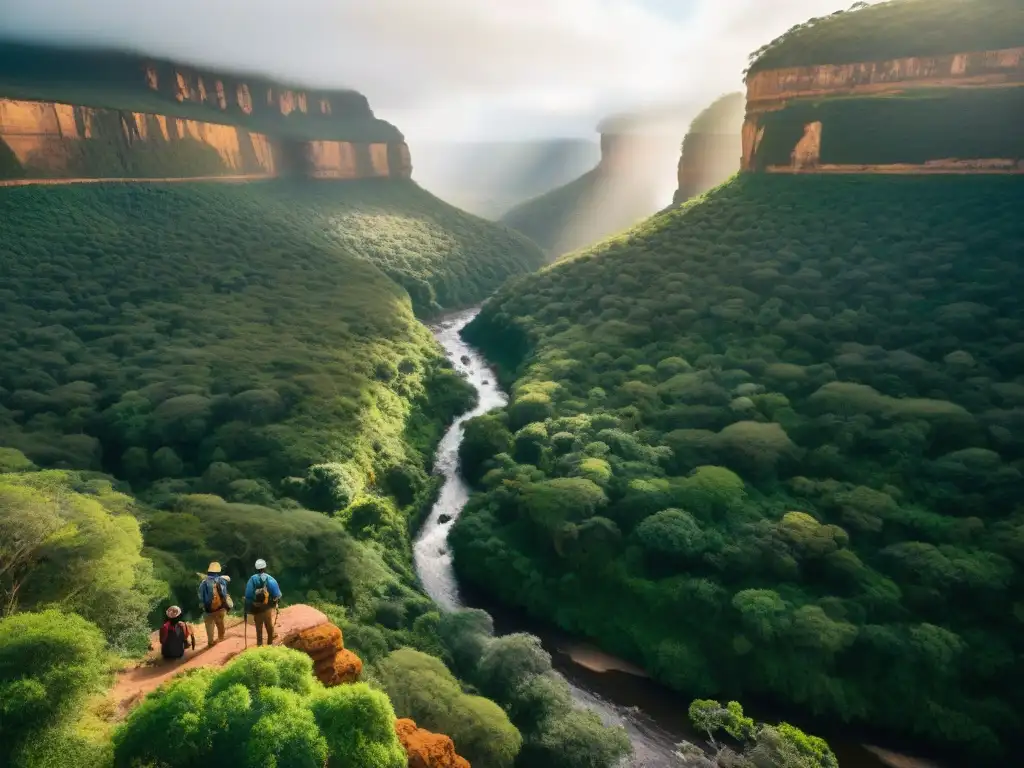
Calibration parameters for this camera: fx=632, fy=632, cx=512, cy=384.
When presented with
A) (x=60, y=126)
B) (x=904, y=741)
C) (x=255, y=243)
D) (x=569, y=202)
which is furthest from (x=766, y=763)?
(x=569, y=202)

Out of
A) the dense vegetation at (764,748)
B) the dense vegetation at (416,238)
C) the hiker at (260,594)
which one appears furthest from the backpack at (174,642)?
the dense vegetation at (416,238)

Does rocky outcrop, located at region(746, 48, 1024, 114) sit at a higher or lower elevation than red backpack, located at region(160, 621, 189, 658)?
higher

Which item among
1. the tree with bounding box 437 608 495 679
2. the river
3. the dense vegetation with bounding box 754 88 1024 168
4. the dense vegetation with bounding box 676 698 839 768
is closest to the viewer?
the dense vegetation with bounding box 676 698 839 768

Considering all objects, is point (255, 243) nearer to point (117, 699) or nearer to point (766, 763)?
point (117, 699)

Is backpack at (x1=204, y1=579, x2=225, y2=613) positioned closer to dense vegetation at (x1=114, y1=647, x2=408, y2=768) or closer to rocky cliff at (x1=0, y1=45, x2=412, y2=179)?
dense vegetation at (x1=114, y1=647, x2=408, y2=768)

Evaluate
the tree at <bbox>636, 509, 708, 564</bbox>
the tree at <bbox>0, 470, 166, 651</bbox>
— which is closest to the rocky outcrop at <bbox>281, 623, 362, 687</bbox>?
the tree at <bbox>0, 470, 166, 651</bbox>

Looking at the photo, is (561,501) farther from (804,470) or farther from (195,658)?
(195,658)
